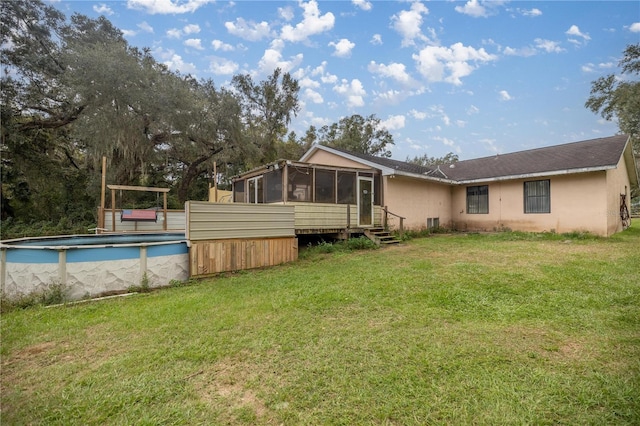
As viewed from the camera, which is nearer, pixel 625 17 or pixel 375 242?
pixel 375 242

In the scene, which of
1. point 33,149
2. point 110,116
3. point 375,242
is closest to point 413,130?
point 375,242

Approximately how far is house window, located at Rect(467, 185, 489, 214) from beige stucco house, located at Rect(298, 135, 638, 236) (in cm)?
4

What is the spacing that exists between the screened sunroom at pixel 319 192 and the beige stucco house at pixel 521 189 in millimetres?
460

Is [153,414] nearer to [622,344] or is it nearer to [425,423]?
[425,423]

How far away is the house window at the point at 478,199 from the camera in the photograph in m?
12.9

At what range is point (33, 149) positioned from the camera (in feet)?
49.4

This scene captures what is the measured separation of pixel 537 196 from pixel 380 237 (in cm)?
691

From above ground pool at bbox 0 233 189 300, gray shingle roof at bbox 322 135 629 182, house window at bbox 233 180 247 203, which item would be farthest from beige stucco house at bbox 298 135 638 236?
above ground pool at bbox 0 233 189 300

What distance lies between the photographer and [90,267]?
5059 mm

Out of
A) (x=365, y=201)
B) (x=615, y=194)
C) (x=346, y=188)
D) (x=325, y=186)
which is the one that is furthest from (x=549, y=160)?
(x=325, y=186)

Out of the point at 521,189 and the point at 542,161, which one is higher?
the point at 542,161

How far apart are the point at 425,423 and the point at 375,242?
7.73 m

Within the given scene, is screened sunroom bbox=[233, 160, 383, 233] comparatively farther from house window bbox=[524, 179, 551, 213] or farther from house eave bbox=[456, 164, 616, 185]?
house window bbox=[524, 179, 551, 213]

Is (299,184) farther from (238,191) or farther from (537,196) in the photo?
(537,196)
